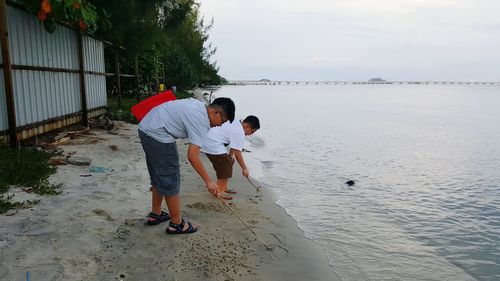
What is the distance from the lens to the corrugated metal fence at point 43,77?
6.88 meters

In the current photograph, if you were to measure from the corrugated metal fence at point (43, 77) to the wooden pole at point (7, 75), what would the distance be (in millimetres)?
113

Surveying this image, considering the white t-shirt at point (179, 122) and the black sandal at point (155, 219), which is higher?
the white t-shirt at point (179, 122)

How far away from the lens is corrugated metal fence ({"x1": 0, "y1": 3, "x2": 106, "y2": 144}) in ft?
22.6

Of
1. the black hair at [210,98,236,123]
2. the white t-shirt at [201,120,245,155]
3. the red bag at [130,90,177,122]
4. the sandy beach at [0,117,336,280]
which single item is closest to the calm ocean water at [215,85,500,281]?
the sandy beach at [0,117,336,280]

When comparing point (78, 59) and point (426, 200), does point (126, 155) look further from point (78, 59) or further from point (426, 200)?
point (426, 200)

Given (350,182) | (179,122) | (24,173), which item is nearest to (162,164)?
(179,122)

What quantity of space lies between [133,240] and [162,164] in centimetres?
79

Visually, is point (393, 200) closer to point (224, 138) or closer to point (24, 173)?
point (224, 138)

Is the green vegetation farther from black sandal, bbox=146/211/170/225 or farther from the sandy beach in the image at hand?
black sandal, bbox=146/211/170/225

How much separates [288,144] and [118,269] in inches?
492

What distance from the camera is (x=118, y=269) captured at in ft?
11.0

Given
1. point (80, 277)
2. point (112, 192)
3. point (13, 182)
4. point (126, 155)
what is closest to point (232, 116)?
point (80, 277)

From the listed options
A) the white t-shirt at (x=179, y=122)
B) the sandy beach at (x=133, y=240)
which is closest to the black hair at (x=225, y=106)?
the white t-shirt at (x=179, y=122)

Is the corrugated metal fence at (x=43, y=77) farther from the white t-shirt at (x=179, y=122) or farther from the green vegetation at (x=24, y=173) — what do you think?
the white t-shirt at (x=179, y=122)
